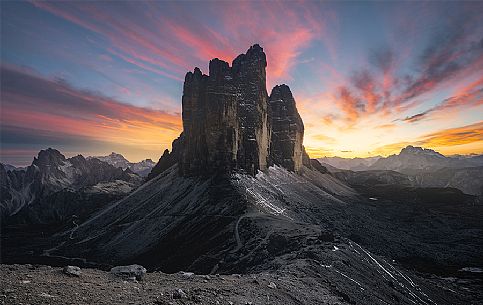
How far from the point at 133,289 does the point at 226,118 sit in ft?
361

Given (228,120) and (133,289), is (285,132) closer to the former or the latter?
(228,120)

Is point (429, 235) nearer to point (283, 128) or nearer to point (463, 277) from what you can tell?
point (463, 277)

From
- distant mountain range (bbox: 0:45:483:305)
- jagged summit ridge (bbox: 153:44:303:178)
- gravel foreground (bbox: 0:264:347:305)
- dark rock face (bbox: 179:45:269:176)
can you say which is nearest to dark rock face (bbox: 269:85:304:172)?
distant mountain range (bbox: 0:45:483:305)

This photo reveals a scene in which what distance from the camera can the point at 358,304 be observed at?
27438 millimetres

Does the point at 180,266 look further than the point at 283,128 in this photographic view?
No

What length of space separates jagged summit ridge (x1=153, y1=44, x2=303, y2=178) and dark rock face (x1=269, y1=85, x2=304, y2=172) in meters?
1.36

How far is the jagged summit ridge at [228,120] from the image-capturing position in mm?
122562

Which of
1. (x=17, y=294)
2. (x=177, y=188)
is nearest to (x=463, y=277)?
(x=17, y=294)

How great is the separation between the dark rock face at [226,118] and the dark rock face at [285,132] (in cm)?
2442

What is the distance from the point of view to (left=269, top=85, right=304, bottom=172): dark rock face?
573 ft

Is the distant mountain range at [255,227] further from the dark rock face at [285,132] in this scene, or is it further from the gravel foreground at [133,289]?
the gravel foreground at [133,289]

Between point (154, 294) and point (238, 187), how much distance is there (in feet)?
285

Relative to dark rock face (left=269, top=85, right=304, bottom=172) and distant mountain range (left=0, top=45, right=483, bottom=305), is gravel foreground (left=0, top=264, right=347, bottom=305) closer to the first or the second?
distant mountain range (left=0, top=45, right=483, bottom=305)

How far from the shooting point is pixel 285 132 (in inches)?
7219
